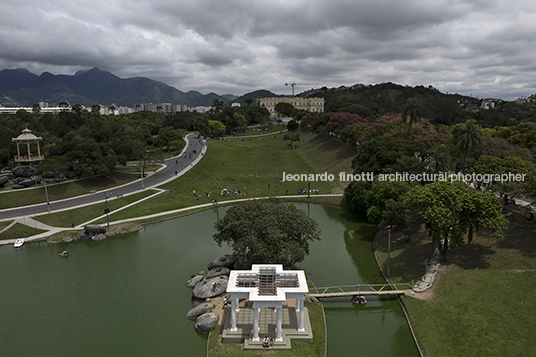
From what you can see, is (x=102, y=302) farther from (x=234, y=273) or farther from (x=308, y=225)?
(x=308, y=225)

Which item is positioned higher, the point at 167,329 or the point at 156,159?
the point at 156,159

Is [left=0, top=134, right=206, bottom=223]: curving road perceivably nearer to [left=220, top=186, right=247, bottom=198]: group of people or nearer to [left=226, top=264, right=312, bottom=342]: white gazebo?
[left=220, top=186, right=247, bottom=198]: group of people

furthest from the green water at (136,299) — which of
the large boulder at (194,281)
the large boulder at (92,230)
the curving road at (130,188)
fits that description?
the curving road at (130,188)

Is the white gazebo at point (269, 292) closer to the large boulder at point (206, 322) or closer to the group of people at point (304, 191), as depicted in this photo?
the large boulder at point (206, 322)

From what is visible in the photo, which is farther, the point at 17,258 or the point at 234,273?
the point at 17,258

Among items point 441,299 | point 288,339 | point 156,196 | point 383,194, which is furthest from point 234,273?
point 156,196

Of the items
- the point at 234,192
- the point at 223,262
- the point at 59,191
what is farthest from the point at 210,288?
the point at 59,191

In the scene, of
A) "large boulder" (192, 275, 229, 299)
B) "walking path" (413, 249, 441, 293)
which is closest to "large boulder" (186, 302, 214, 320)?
"large boulder" (192, 275, 229, 299)
